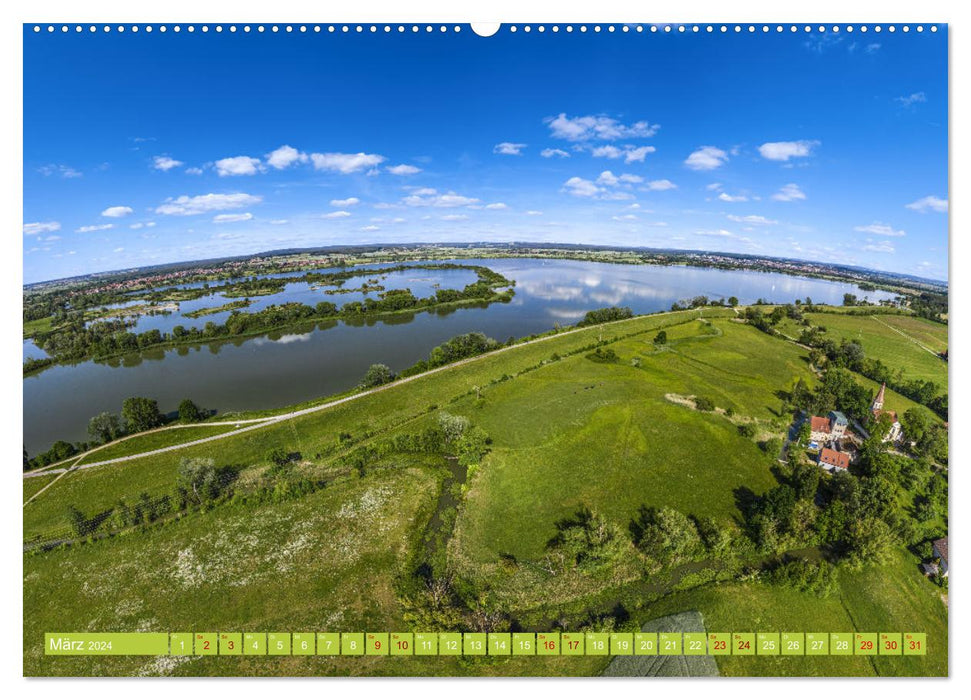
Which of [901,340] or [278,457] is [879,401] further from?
[278,457]

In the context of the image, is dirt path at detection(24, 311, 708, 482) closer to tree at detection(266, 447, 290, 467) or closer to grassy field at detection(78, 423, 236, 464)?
grassy field at detection(78, 423, 236, 464)

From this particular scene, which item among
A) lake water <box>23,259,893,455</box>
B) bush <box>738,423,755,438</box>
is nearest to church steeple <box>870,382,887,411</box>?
bush <box>738,423,755,438</box>

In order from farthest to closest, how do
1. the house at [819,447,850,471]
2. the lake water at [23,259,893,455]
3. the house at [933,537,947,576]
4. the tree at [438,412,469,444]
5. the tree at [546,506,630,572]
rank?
1. the lake water at [23,259,893,455]
2. the tree at [438,412,469,444]
3. the house at [819,447,850,471]
4. the tree at [546,506,630,572]
5. the house at [933,537,947,576]

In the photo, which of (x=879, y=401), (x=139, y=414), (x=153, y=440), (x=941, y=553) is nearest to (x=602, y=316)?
(x=879, y=401)

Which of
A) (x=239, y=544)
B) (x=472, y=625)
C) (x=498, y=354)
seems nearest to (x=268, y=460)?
(x=239, y=544)

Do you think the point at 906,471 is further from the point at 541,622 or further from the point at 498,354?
the point at 498,354
